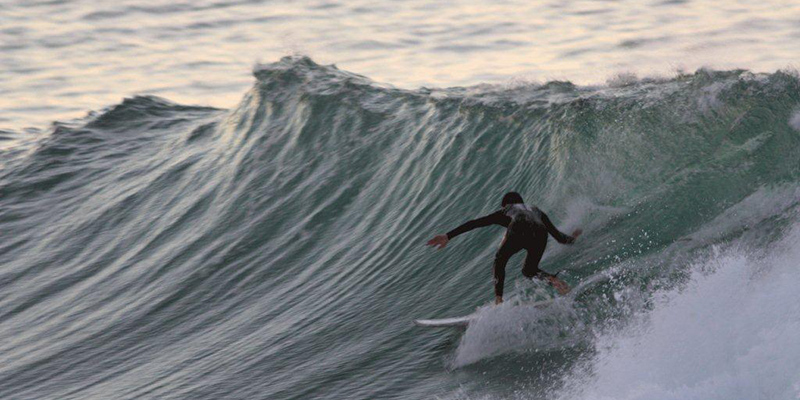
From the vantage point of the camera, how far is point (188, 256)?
43.2ft

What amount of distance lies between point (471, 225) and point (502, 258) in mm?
367

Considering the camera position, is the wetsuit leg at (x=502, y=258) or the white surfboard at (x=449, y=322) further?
the white surfboard at (x=449, y=322)

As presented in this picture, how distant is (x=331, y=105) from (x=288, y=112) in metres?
0.93

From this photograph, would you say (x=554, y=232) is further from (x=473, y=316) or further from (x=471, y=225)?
(x=473, y=316)

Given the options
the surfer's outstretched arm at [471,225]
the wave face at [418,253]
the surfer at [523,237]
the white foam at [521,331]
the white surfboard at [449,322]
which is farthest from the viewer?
the white surfboard at [449,322]

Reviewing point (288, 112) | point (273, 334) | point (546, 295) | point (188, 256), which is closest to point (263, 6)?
point (288, 112)

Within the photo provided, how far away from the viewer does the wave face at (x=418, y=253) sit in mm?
8047

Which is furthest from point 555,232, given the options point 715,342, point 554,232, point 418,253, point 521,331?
point 418,253

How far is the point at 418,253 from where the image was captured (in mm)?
11477

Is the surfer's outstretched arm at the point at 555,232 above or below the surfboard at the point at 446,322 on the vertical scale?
above

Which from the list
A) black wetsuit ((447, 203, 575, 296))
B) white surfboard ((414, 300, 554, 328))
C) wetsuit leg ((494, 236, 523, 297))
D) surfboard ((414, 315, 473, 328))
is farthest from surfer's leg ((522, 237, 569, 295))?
surfboard ((414, 315, 473, 328))

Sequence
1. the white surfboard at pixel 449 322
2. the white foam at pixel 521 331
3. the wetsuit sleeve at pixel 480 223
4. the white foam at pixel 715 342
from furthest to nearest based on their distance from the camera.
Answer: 1. the white surfboard at pixel 449 322
2. the wetsuit sleeve at pixel 480 223
3. the white foam at pixel 521 331
4. the white foam at pixel 715 342

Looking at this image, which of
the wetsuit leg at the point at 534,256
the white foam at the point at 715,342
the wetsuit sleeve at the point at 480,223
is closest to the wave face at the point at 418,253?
the white foam at the point at 715,342

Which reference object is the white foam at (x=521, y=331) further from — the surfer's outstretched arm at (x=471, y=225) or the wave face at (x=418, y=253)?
the surfer's outstretched arm at (x=471, y=225)
